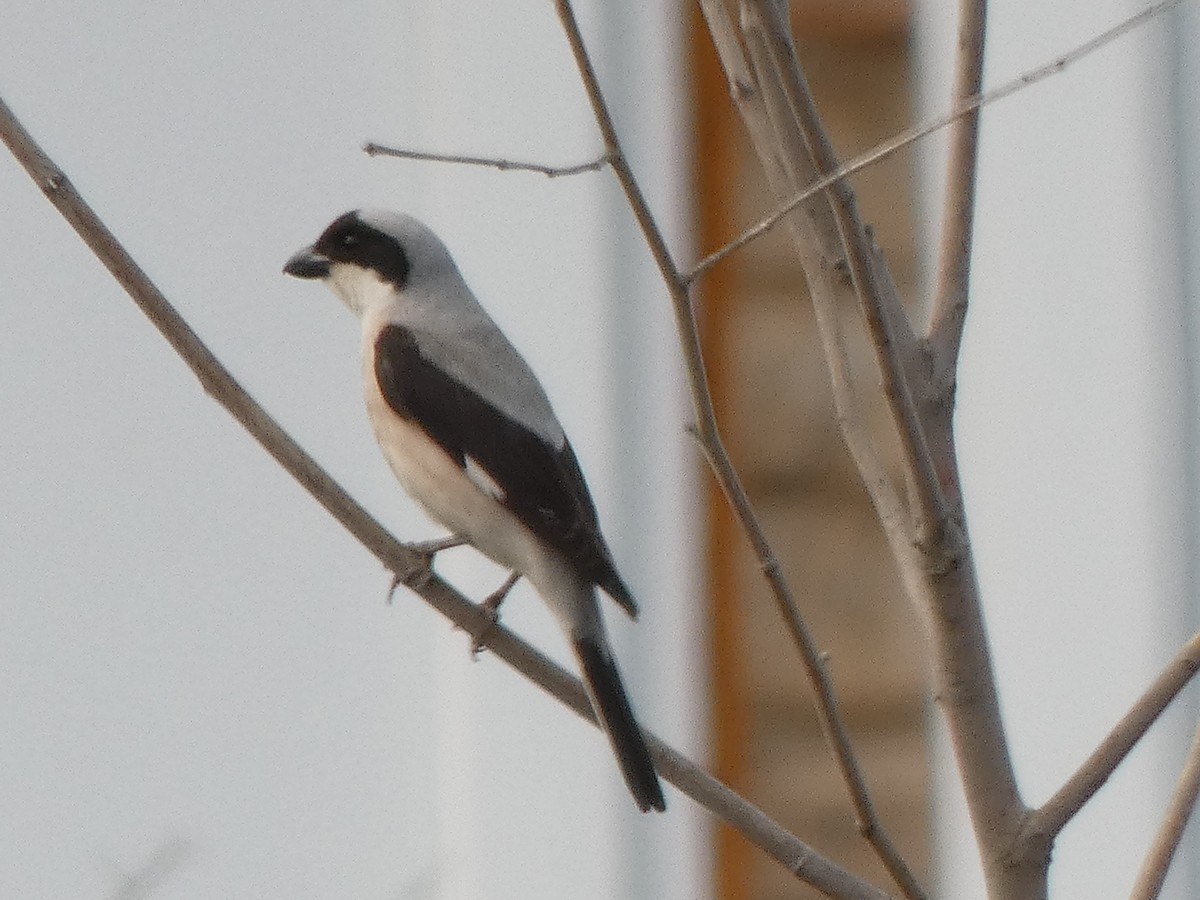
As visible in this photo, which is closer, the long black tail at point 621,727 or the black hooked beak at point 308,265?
the long black tail at point 621,727

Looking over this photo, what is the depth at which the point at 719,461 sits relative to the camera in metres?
1.22

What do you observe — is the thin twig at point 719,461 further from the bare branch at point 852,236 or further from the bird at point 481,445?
the bird at point 481,445

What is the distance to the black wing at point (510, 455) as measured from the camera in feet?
5.84

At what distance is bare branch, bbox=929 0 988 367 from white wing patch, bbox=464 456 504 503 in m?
0.63

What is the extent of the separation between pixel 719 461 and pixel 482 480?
68 cm

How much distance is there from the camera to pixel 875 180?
3.25 metres

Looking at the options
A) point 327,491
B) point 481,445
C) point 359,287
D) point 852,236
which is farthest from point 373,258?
point 852,236

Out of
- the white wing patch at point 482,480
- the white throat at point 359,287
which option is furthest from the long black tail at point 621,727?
the white throat at point 359,287

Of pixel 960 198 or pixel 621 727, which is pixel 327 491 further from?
pixel 960 198

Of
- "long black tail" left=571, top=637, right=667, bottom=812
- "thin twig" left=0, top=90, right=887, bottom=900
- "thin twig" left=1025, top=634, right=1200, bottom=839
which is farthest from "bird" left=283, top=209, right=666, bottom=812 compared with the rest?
"thin twig" left=1025, top=634, right=1200, bottom=839

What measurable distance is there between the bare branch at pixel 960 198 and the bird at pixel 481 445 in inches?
18.6

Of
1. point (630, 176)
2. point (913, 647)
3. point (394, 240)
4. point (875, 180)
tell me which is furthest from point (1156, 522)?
point (630, 176)

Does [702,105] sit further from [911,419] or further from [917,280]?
[911,419]

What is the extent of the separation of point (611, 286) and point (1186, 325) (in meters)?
0.96
